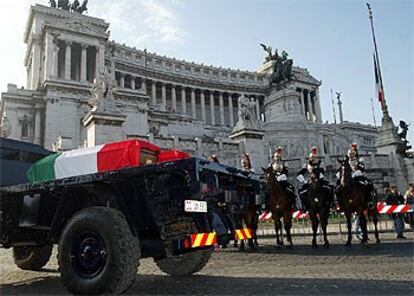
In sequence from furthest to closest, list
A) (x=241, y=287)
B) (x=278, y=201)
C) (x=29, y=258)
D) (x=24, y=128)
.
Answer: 1. (x=24, y=128)
2. (x=278, y=201)
3. (x=29, y=258)
4. (x=241, y=287)

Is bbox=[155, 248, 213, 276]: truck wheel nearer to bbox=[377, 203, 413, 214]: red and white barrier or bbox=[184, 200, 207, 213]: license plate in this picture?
bbox=[184, 200, 207, 213]: license plate

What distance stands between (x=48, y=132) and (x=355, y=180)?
43930mm

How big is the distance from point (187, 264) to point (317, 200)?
6227mm

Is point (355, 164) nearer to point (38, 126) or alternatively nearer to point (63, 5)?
point (38, 126)

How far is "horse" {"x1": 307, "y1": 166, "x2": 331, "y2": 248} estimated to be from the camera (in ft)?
41.7

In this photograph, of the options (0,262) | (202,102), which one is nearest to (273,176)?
(0,262)

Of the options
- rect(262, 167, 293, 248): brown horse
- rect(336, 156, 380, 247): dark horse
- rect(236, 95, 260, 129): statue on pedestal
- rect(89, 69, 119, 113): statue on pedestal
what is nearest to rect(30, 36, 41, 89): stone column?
rect(89, 69, 119, 113): statue on pedestal

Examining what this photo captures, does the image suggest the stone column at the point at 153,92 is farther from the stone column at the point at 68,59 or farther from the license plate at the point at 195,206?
the license plate at the point at 195,206

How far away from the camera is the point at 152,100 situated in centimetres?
7969

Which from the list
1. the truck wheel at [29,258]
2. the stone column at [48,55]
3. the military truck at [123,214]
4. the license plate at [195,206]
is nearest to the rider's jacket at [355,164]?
the military truck at [123,214]

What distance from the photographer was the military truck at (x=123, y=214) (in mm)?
5641

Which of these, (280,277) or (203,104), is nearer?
(280,277)

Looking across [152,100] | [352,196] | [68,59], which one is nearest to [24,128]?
[68,59]

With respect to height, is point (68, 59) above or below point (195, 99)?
below
